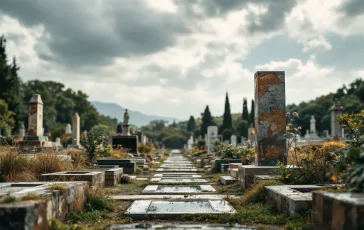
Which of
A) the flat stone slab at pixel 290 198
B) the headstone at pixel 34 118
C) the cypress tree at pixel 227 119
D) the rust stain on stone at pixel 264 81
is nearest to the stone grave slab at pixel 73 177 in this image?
the flat stone slab at pixel 290 198

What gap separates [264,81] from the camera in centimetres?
861

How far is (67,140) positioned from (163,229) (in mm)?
27299

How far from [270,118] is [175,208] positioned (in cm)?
401

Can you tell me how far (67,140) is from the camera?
1174 inches

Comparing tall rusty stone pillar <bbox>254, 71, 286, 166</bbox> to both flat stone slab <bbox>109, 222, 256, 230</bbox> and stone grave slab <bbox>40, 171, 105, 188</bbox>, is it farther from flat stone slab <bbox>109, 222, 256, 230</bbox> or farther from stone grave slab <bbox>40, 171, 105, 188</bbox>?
flat stone slab <bbox>109, 222, 256, 230</bbox>

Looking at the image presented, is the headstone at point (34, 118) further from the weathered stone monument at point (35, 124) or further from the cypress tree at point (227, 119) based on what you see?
the cypress tree at point (227, 119)

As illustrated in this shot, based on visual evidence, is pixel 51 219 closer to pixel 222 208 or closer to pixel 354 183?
pixel 222 208

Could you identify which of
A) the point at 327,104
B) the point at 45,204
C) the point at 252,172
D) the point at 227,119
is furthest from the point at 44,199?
the point at 327,104

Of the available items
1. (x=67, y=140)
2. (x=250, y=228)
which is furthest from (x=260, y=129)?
(x=67, y=140)

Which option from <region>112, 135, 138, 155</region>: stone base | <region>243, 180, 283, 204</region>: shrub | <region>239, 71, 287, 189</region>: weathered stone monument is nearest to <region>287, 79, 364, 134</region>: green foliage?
<region>112, 135, 138, 155</region>: stone base

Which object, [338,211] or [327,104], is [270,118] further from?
[327,104]

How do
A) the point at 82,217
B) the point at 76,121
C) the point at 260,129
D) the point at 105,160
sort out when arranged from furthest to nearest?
1. the point at 76,121
2. the point at 105,160
3. the point at 260,129
4. the point at 82,217

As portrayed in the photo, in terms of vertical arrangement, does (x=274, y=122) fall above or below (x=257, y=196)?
above

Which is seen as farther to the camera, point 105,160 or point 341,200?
point 105,160
